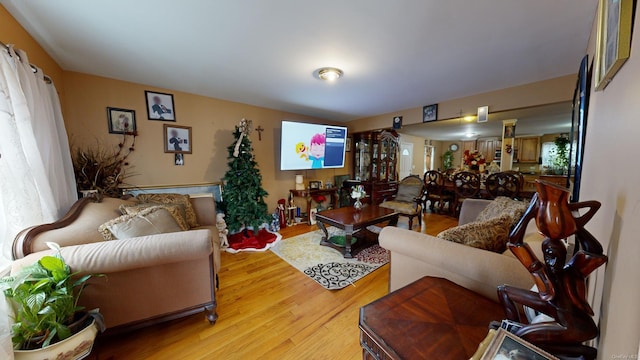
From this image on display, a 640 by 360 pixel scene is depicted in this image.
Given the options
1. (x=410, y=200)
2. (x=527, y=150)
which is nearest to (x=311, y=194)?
(x=410, y=200)

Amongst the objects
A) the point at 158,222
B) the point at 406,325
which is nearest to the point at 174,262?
the point at 158,222

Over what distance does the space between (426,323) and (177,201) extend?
8.66 ft

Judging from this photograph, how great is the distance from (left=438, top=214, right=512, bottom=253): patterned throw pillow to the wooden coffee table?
4.34 feet

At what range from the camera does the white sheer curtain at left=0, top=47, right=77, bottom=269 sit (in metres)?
1.25

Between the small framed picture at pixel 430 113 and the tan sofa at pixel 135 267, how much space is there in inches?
138

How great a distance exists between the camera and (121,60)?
6.81 ft

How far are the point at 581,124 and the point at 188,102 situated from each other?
4.04 metres

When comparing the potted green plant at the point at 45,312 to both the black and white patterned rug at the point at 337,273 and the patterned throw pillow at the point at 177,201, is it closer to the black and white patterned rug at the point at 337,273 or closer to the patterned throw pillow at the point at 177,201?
the patterned throw pillow at the point at 177,201

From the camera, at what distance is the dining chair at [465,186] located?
3979 mm

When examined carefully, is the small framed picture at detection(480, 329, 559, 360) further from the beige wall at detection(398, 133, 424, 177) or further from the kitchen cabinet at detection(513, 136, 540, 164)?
the kitchen cabinet at detection(513, 136, 540, 164)

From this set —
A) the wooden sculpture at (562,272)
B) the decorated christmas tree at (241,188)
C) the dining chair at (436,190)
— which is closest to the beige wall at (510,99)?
the dining chair at (436,190)

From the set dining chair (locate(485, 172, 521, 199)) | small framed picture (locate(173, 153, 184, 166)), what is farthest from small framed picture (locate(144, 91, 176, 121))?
dining chair (locate(485, 172, 521, 199))

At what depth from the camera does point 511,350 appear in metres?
0.47

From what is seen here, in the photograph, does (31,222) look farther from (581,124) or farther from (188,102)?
(581,124)
